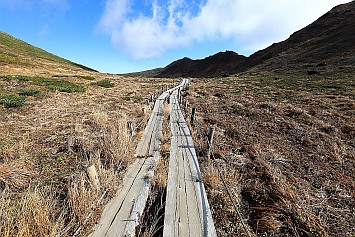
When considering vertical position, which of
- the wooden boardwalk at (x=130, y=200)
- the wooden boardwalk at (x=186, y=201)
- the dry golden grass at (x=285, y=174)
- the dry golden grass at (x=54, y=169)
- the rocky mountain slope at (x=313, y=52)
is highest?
the rocky mountain slope at (x=313, y=52)

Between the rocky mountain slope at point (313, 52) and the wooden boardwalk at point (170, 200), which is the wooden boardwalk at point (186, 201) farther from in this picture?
the rocky mountain slope at point (313, 52)

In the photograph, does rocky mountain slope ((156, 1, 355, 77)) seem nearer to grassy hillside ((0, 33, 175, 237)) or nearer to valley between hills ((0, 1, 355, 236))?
valley between hills ((0, 1, 355, 236))

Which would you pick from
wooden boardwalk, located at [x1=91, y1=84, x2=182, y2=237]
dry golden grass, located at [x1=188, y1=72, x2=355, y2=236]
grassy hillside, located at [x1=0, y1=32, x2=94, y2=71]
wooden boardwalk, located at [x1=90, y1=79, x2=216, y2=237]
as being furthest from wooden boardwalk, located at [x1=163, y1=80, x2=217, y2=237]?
grassy hillside, located at [x1=0, y1=32, x2=94, y2=71]

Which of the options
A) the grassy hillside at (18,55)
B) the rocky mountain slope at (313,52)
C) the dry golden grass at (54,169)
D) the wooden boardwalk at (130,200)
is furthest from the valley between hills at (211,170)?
the rocky mountain slope at (313,52)

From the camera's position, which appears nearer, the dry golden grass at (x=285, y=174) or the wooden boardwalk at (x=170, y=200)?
the wooden boardwalk at (x=170, y=200)

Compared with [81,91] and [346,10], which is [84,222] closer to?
[81,91]

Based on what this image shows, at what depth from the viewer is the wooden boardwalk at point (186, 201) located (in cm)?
334

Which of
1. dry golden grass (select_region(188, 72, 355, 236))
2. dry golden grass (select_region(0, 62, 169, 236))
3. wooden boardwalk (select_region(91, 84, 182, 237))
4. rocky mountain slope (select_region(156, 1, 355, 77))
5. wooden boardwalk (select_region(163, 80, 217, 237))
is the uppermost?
rocky mountain slope (select_region(156, 1, 355, 77))

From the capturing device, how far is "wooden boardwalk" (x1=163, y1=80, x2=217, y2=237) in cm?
334

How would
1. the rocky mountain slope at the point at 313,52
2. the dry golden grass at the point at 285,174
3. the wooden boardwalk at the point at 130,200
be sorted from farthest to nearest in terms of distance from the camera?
the rocky mountain slope at the point at 313,52 → the dry golden grass at the point at 285,174 → the wooden boardwalk at the point at 130,200

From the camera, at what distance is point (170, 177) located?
4.97 metres

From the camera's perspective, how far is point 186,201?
4.05m

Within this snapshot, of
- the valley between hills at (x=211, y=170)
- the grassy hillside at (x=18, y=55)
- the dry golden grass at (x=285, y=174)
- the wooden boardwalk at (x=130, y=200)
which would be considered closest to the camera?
the wooden boardwalk at (x=130, y=200)

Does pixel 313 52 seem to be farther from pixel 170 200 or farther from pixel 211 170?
pixel 170 200
